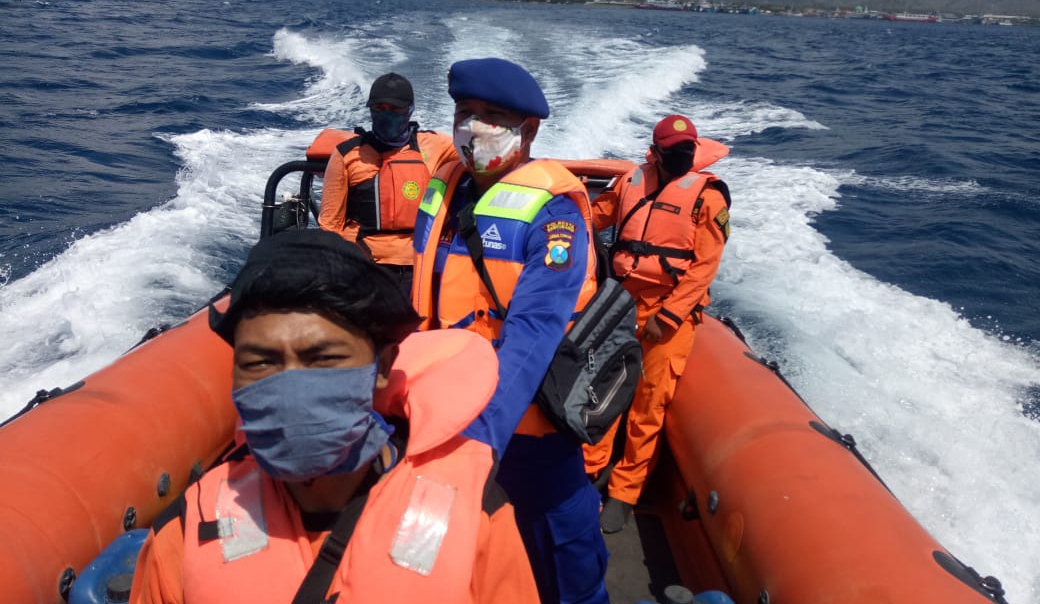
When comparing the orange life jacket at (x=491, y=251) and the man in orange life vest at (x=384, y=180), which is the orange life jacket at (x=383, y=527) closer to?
the orange life jacket at (x=491, y=251)

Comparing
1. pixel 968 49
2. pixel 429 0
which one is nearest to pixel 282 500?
pixel 968 49

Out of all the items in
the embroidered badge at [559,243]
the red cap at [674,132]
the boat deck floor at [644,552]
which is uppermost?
the embroidered badge at [559,243]

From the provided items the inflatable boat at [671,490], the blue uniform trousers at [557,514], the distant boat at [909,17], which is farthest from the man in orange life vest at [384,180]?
the distant boat at [909,17]

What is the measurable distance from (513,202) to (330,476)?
0.71 meters

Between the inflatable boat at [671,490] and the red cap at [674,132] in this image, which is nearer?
the inflatable boat at [671,490]

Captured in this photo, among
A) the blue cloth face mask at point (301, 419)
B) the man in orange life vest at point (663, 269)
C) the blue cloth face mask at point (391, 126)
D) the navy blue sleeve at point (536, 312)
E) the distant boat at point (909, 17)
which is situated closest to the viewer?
the blue cloth face mask at point (301, 419)

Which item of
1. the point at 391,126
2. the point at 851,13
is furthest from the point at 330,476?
the point at 851,13

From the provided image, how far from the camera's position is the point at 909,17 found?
61812mm

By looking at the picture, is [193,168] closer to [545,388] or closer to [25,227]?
[25,227]

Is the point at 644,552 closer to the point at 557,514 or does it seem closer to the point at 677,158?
the point at 557,514

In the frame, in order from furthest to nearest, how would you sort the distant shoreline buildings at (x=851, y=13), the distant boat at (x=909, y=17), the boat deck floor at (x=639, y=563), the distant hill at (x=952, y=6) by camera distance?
the distant hill at (x=952, y=6), the distant boat at (x=909, y=17), the distant shoreline buildings at (x=851, y=13), the boat deck floor at (x=639, y=563)

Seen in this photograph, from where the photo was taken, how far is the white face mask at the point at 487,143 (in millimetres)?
1526

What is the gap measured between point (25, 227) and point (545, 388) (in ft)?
19.9

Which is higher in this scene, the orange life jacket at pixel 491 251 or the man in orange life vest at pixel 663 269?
the orange life jacket at pixel 491 251
